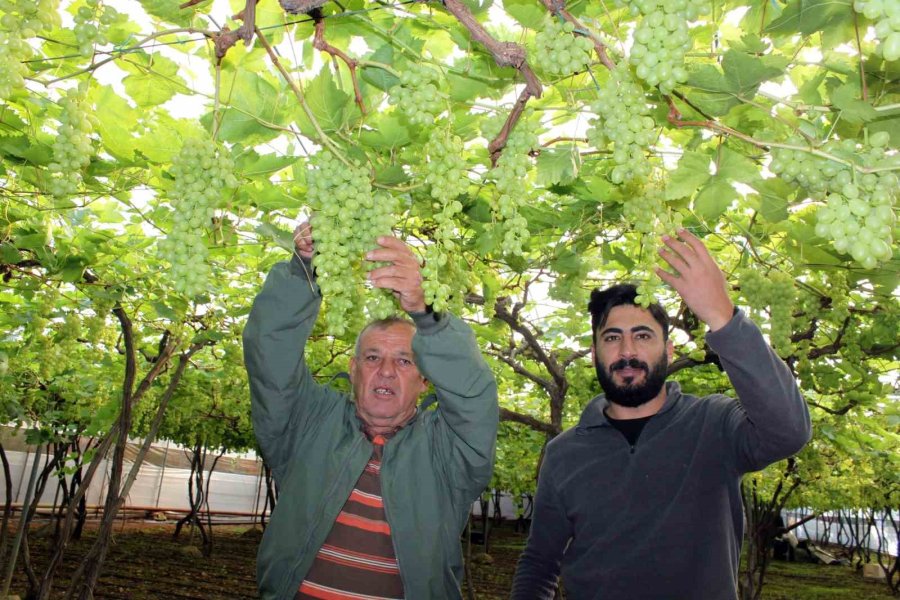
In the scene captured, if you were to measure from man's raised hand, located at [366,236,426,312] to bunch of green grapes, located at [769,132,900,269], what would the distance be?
2.93 ft

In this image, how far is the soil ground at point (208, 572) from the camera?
8645mm

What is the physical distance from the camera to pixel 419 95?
141 cm

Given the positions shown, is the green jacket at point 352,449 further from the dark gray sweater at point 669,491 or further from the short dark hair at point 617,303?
the short dark hair at point 617,303

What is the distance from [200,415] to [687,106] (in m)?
11.2

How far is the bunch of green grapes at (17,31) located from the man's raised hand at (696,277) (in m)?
1.55

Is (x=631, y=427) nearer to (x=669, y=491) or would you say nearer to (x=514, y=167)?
(x=669, y=491)

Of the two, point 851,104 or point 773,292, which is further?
point 773,292

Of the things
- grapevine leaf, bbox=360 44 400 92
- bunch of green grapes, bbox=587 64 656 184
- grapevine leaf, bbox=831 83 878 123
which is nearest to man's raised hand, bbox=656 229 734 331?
grapevine leaf, bbox=831 83 878 123

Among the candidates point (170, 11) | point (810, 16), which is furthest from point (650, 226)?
point (170, 11)

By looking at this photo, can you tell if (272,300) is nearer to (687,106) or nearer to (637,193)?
(637,193)

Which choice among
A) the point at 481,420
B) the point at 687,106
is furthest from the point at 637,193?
the point at 481,420

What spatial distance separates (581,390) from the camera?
245 inches

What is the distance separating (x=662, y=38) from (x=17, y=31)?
1330mm

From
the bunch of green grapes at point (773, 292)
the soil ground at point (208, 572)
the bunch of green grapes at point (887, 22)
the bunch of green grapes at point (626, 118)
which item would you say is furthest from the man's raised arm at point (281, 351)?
the soil ground at point (208, 572)
